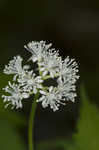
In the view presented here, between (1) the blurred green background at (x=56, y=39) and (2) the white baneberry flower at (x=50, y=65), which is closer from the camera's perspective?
(2) the white baneberry flower at (x=50, y=65)

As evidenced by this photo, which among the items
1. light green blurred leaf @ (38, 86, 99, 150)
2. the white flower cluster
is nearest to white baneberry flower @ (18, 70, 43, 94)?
A: the white flower cluster

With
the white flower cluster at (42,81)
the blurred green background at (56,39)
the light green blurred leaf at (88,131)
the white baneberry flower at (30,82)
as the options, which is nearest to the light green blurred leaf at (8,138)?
the blurred green background at (56,39)

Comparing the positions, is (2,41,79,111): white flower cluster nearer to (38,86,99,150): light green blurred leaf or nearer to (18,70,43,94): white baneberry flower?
(18,70,43,94): white baneberry flower

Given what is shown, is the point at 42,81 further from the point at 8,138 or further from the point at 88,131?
the point at 8,138

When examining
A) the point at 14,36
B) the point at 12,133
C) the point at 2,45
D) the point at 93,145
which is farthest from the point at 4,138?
the point at 14,36

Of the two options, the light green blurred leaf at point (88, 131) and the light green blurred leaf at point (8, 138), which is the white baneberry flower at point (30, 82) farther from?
the light green blurred leaf at point (8, 138)

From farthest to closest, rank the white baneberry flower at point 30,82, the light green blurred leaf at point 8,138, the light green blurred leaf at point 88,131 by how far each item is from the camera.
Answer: the light green blurred leaf at point 8,138 → the light green blurred leaf at point 88,131 → the white baneberry flower at point 30,82

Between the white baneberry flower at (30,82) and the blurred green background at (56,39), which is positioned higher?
the blurred green background at (56,39)

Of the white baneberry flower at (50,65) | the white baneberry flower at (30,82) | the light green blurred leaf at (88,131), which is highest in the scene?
the white baneberry flower at (50,65)

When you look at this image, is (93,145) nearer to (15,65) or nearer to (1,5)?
(15,65)

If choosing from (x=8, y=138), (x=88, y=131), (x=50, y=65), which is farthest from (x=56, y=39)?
(x=50, y=65)
